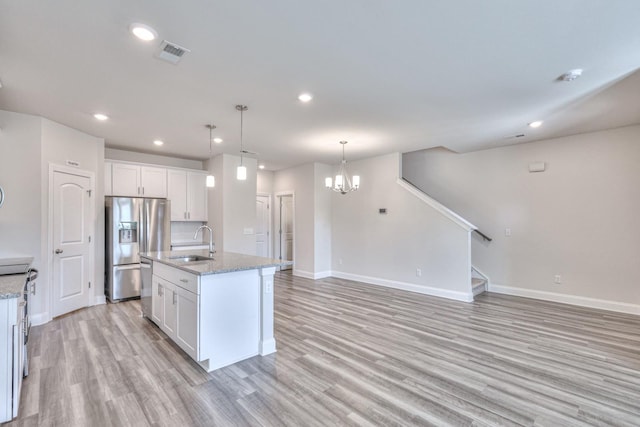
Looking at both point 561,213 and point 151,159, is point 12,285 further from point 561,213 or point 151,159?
point 561,213

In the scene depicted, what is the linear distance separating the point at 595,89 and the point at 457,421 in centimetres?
352

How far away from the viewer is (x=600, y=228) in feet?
15.3

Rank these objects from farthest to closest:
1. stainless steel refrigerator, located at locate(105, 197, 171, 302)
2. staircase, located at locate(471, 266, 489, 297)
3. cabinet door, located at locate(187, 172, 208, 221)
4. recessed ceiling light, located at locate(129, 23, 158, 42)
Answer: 1. cabinet door, located at locate(187, 172, 208, 221)
2. staircase, located at locate(471, 266, 489, 297)
3. stainless steel refrigerator, located at locate(105, 197, 171, 302)
4. recessed ceiling light, located at locate(129, 23, 158, 42)

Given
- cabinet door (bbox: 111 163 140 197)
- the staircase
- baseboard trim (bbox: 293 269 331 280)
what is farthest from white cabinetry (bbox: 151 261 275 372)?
the staircase

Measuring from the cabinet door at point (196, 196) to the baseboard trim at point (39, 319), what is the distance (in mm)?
2683

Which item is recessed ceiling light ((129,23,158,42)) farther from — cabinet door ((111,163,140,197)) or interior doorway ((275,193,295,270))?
interior doorway ((275,193,295,270))

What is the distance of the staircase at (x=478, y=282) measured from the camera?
17.6 feet

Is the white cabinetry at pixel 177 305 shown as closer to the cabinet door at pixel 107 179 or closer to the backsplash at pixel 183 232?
the cabinet door at pixel 107 179

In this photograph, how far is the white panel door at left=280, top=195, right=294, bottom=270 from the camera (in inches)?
320

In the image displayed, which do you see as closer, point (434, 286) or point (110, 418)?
point (110, 418)

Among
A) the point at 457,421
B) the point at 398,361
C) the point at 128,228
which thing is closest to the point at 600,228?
the point at 398,361

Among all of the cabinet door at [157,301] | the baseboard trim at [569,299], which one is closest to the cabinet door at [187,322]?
the cabinet door at [157,301]

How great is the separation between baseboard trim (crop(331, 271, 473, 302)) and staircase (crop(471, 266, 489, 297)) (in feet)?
1.00

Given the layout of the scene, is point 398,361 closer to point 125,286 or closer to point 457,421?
point 457,421
